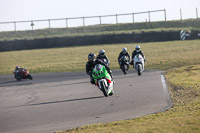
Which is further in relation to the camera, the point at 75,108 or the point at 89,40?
the point at 89,40

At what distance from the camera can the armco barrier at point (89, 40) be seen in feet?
155

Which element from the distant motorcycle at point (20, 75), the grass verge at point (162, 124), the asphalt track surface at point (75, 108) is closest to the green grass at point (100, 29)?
the distant motorcycle at point (20, 75)

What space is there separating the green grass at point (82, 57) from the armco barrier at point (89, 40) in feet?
2.41

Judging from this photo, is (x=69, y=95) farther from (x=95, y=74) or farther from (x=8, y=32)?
(x=8, y=32)

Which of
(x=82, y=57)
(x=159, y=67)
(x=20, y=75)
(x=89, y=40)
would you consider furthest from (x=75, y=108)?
(x=89, y=40)

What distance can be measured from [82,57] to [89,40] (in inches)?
243

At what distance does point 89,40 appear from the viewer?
48.8 m

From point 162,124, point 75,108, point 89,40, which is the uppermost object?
point 89,40

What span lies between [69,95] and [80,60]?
23.4m

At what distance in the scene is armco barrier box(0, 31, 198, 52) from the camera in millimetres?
47312

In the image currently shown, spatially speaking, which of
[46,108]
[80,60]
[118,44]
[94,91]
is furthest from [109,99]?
[118,44]

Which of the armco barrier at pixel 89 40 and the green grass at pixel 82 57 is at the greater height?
the armco barrier at pixel 89 40

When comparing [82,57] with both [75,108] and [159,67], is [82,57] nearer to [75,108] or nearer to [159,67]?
[159,67]

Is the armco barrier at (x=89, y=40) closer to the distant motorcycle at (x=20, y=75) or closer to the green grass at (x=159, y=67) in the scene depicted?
the green grass at (x=159, y=67)
